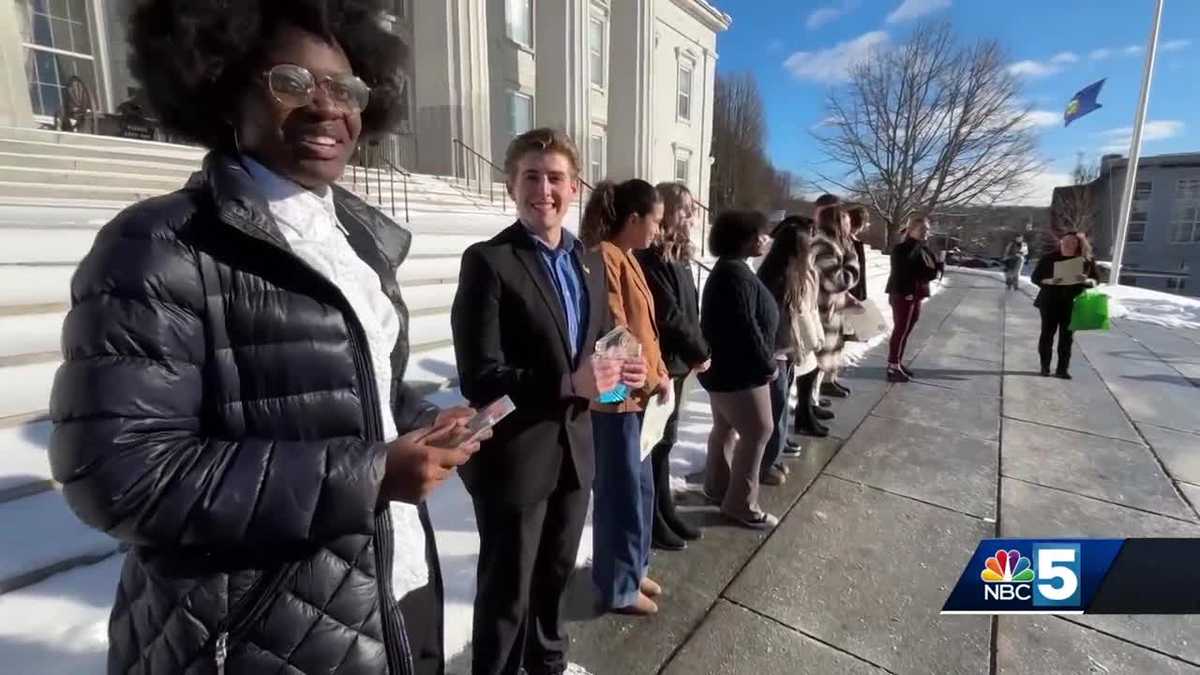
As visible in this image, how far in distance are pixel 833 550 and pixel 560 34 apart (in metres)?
15.2

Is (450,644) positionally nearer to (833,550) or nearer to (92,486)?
(92,486)

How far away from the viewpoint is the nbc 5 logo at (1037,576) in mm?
2852

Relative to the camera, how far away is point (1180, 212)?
3956cm

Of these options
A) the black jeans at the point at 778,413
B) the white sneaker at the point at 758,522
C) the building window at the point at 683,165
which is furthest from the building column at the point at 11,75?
the building window at the point at 683,165

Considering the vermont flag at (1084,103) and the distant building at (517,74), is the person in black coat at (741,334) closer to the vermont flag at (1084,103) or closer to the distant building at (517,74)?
the distant building at (517,74)

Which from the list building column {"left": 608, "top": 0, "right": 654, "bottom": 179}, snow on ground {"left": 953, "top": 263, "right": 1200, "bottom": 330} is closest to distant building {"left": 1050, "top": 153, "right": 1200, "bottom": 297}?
snow on ground {"left": 953, "top": 263, "right": 1200, "bottom": 330}

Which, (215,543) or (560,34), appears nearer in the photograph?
(215,543)

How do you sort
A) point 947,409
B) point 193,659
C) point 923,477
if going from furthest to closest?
point 947,409 < point 923,477 < point 193,659

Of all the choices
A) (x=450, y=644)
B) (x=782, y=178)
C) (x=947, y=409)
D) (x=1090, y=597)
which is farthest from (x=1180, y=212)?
(x=450, y=644)

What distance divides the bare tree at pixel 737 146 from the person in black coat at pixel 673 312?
3523 centimetres

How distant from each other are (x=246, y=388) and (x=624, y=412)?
1675 millimetres

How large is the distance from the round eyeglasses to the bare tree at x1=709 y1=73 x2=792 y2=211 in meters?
37.3

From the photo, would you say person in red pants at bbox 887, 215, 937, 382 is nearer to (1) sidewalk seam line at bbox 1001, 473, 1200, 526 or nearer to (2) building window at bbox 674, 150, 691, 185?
(1) sidewalk seam line at bbox 1001, 473, 1200, 526

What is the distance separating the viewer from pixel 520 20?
1501 cm
